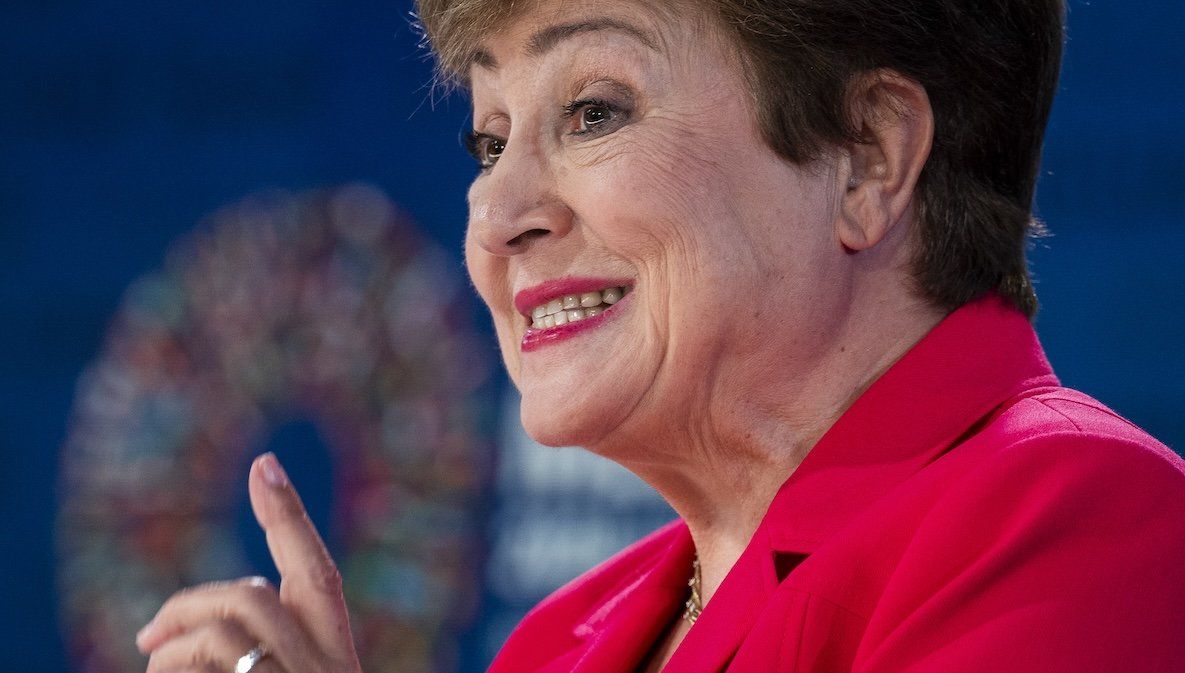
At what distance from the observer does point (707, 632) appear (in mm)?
1202

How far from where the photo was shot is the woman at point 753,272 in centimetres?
121

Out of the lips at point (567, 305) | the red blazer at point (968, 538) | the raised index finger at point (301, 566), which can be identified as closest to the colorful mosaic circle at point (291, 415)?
the lips at point (567, 305)

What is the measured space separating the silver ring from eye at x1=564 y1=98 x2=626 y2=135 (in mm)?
575

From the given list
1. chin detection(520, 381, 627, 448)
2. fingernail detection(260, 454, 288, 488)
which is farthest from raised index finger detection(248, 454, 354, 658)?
chin detection(520, 381, 627, 448)

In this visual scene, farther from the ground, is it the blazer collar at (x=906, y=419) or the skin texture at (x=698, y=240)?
the skin texture at (x=698, y=240)

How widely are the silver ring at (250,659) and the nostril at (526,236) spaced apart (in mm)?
466

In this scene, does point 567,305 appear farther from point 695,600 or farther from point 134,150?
point 134,150

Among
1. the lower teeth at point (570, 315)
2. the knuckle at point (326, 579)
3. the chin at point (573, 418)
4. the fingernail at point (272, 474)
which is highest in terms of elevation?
the lower teeth at point (570, 315)

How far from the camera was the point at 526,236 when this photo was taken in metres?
1.39

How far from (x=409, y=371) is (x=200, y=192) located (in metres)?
0.73

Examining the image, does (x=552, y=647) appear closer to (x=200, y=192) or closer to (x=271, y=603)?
(x=271, y=603)

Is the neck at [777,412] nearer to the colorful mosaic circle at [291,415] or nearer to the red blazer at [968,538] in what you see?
the red blazer at [968,538]

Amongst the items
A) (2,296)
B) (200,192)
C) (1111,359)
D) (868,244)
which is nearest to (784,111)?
(868,244)

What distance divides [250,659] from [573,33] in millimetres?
663
